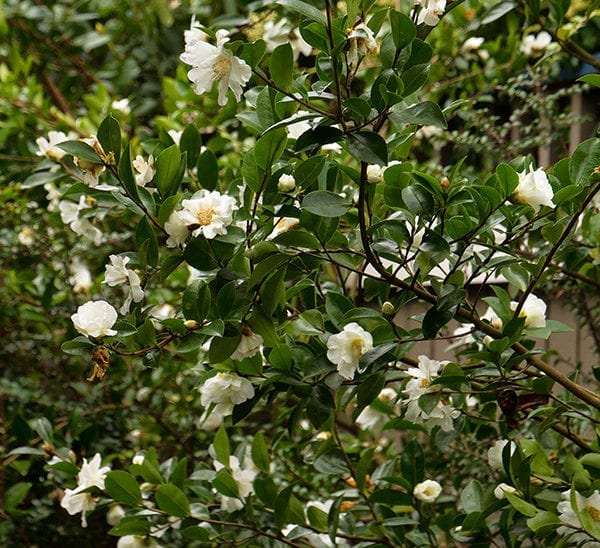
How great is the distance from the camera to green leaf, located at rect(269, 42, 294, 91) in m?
0.88

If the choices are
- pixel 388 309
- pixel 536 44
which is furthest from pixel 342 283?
pixel 536 44

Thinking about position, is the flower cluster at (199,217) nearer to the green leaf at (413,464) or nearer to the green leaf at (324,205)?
the green leaf at (324,205)

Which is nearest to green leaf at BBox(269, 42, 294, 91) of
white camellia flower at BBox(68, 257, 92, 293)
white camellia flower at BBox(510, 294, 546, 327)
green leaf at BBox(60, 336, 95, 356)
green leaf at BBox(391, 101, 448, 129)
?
green leaf at BBox(391, 101, 448, 129)

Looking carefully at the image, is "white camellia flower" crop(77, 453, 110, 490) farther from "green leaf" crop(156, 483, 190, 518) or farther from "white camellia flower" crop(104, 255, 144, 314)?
"white camellia flower" crop(104, 255, 144, 314)

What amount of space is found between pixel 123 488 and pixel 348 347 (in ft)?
1.63

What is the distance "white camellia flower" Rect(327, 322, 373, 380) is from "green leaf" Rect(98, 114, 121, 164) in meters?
0.37

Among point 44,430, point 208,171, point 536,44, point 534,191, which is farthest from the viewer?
point 536,44

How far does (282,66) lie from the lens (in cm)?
88

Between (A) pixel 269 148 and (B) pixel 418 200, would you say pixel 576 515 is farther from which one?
(A) pixel 269 148

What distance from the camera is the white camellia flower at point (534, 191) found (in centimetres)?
96

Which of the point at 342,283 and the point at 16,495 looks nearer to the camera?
the point at 342,283

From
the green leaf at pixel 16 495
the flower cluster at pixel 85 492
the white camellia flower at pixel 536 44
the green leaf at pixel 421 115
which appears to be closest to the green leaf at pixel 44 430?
the flower cluster at pixel 85 492

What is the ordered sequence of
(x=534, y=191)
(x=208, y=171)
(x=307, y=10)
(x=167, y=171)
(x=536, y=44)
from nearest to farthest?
(x=307, y=10) < (x=534, y=191) < (x=167, y=171) < (x=208, y=171) < (x=536, y=44)

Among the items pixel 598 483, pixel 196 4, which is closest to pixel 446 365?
pixel 598 483
